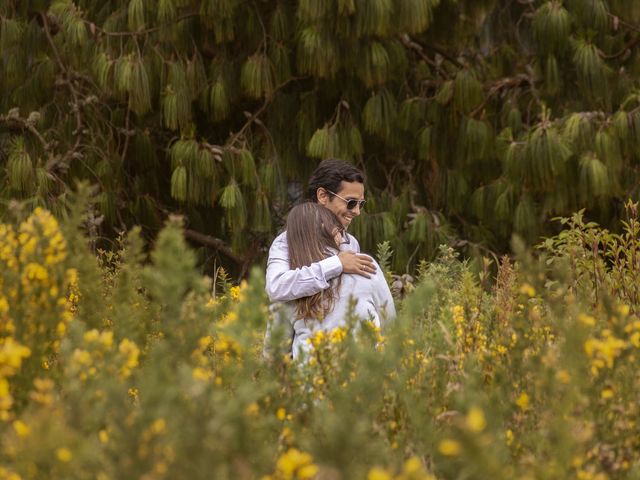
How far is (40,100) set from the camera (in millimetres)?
7527

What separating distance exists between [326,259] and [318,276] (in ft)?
0.24

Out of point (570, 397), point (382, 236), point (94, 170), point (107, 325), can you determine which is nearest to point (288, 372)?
point (570, 397)

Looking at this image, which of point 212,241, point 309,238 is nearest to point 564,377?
point 309,238

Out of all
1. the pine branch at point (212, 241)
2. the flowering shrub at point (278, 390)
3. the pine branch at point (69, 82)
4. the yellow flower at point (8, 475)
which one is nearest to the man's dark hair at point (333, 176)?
the flowering shrub at point (278, 390)

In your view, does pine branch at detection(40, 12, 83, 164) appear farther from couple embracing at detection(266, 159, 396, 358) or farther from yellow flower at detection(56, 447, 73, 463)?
yellow flower at detection(56, 447, 73, 463)

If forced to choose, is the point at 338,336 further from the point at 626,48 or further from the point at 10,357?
the point at 626,48

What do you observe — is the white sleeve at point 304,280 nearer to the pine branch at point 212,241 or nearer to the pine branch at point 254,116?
the pine branch at point 254,116

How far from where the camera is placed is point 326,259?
320cm

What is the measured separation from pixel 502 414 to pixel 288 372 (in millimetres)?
440

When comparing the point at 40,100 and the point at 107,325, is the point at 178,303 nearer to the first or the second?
the point at 107,325

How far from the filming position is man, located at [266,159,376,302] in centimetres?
315

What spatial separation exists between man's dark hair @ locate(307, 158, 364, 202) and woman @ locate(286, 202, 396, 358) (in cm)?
30

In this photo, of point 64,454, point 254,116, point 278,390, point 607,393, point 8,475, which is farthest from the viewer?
point 254,116

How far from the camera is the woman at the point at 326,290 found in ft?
10.4
